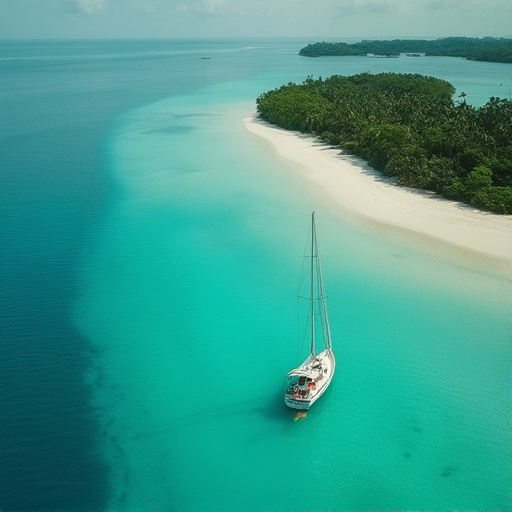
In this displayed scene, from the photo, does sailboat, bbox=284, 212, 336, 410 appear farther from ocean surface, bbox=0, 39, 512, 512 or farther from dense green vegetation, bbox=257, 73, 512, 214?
dense green vegetation, bbox=257, 73, 512, 214

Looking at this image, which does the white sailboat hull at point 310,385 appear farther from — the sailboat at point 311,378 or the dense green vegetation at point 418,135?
the dense green vegetation at point 418,135

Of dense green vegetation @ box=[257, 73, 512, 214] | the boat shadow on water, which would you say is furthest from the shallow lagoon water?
dense green vegetation @ box=[257, 73, 512, 214]

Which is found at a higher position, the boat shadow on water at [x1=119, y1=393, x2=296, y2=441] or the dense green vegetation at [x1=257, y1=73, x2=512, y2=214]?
the dense green vegetation at [x1=257, y1=73, x2=512, y2=214]

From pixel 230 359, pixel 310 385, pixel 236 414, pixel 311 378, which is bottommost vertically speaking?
pixel 236 414

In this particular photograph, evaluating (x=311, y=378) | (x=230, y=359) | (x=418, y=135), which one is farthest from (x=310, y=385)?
Answer: (x=418, y=135)

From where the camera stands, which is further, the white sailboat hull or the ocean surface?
the white sailboat hull

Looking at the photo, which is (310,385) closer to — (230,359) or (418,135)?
(230,359)

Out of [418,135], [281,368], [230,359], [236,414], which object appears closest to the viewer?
[236,414]
